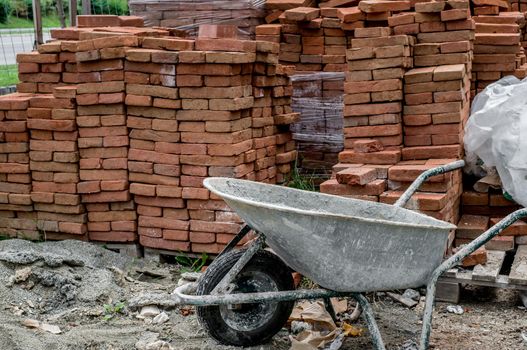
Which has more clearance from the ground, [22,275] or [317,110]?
[317,110]

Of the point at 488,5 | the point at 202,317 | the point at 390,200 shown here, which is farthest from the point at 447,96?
the point at 202,317

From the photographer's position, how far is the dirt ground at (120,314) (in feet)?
15.6

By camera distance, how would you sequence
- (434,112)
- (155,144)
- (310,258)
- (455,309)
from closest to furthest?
(310,258), (455,309), (434,112), (155,144)

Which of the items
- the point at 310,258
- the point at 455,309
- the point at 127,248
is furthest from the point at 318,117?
the point at 310,258

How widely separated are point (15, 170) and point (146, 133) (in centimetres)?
114

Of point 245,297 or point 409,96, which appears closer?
point 245,297

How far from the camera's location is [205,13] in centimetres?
783

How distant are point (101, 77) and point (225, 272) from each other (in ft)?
7.40

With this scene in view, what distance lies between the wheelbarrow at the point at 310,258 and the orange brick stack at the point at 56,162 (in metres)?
2.01

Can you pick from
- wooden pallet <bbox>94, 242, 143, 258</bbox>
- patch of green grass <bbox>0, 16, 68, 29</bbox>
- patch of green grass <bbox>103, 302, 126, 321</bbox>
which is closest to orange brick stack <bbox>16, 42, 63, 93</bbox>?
wooden pallet <bbox>94, 242, 143, 258</bbox>

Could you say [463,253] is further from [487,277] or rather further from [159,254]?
[159,254]

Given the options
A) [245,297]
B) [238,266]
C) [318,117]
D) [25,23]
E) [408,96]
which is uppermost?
[408,96]

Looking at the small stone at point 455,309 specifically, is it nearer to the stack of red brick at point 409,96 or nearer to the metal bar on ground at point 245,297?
the stack of red brick at point 409,96

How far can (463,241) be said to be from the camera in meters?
5.95
